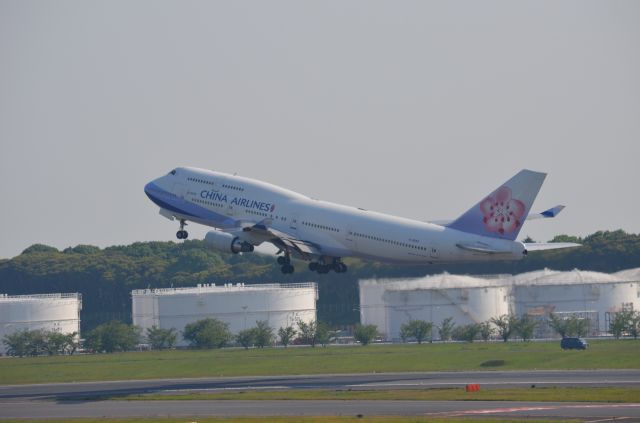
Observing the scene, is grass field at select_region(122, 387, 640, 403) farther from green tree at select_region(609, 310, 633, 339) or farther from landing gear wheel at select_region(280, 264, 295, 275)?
green tree at select_region(609, 310, 633, 339)

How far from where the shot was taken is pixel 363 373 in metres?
110

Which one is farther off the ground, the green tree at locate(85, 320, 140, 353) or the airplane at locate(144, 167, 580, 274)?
the airplane at locate(144, 167, 580, 274)

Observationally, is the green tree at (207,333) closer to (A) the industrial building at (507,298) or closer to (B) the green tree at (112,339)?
(B) the green tree at (112,339)

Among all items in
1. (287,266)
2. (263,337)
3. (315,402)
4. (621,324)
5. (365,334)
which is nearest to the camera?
(315,402)

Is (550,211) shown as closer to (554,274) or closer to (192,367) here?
(192,367)

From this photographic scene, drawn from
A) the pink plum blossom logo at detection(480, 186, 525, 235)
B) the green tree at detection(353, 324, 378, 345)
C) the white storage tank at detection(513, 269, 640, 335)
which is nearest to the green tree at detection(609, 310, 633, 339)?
the white storage tank at detection(513, 269, 640, 335)

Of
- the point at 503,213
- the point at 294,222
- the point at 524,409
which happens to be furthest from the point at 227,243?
the point at 524,409

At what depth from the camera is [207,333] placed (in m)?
142

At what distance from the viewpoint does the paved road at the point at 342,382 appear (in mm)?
92188

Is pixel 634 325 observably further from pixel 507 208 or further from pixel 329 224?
pixel 329 224

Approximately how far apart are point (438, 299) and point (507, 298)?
7.57 meters

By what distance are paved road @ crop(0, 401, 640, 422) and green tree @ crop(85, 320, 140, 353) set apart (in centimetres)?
5317

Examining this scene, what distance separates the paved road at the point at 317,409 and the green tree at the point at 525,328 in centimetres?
5481

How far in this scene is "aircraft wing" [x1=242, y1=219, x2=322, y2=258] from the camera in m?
97.4
